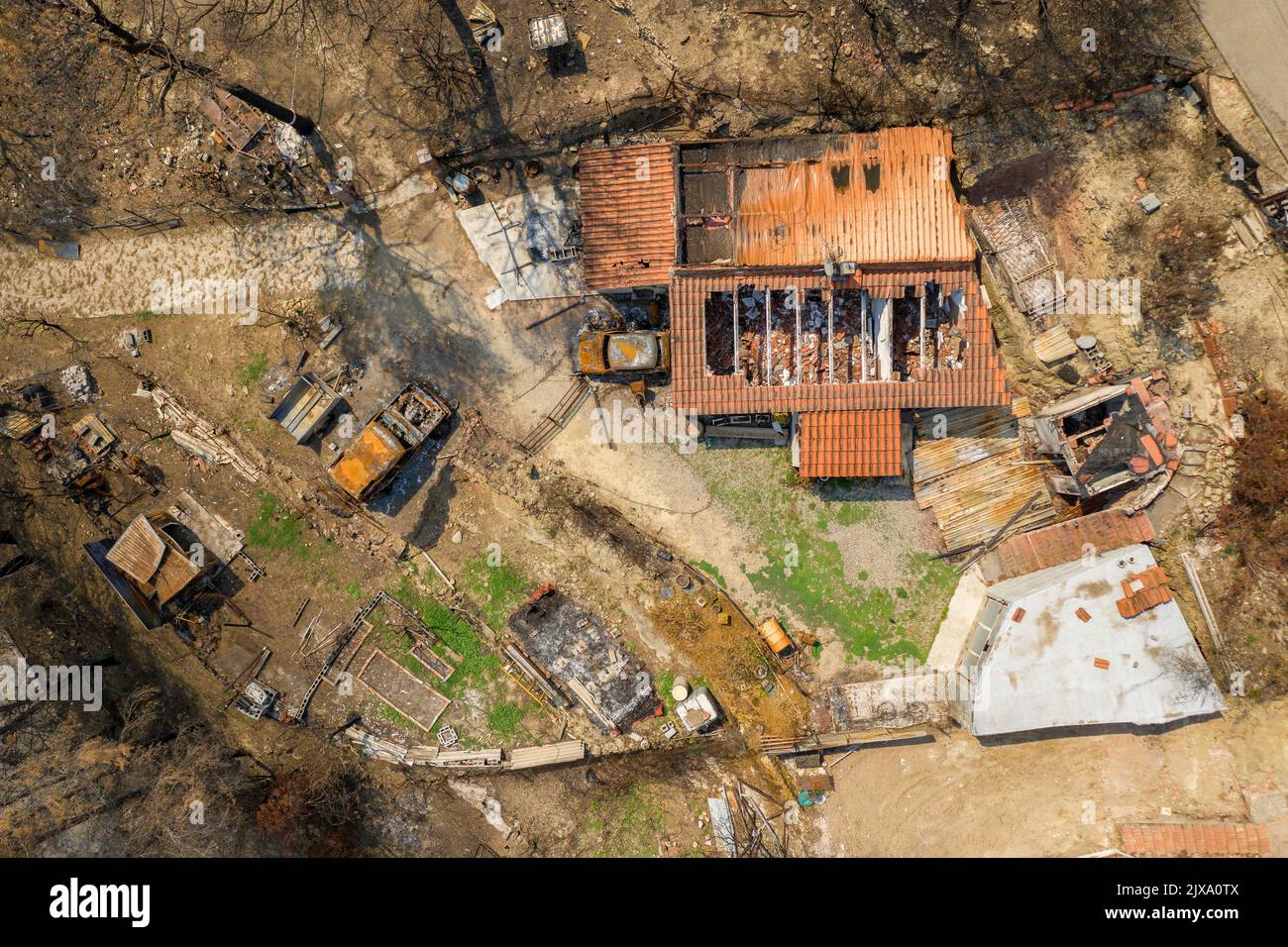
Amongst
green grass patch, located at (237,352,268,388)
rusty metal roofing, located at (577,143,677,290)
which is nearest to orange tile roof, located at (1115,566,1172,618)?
rusty metal roofing, located at (577,143,677,290)

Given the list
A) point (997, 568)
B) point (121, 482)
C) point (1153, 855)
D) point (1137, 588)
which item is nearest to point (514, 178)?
point (121, 482)

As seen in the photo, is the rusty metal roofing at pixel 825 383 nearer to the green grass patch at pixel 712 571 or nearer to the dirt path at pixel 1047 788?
the green grass patch at pixel 712 571

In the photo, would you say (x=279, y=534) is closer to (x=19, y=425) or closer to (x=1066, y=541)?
(x=19, y=425)

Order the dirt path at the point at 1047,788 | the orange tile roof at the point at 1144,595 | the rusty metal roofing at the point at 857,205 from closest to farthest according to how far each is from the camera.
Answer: the rusty metal roofing at the point at 857,205
the orange tile roof at the point at 1144,595
the dirt path at the point at 1047,788

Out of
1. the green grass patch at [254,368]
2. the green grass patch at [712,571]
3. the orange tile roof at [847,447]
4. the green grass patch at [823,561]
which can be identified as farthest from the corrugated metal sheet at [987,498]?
the green grass patch at [254,368]

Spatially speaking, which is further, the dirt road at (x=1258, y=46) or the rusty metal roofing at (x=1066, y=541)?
the rusty metal roofing at (x=1066, y=541)

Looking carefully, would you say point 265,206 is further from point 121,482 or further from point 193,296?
point 121,482

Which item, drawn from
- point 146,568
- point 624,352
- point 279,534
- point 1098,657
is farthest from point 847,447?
point 146,568
